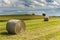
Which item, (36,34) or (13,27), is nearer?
(13,27)

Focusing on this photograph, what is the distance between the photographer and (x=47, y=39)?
14.3 m

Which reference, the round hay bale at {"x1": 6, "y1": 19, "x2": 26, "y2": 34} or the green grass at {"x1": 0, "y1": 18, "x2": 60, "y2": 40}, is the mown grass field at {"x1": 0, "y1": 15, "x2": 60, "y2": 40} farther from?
the round hay bale at {"x1": 6, "y1": 19, "x2": 26, "y2": 34}

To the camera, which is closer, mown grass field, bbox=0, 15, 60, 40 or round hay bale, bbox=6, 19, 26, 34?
mown grass field, bbox=0, 15, 60, 40

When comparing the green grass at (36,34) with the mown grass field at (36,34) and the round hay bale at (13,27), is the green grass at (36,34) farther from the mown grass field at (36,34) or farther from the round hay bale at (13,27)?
the round hay bale at (13,27)

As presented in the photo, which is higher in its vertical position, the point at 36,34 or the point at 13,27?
the point at 13,27

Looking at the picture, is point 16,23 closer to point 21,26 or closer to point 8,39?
point 21,26

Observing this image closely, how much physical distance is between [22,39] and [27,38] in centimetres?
65

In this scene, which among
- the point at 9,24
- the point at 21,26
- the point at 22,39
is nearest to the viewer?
the point at 22,39

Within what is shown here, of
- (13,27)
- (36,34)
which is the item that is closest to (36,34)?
(36,34)

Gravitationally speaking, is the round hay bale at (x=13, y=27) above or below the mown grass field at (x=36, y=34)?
above

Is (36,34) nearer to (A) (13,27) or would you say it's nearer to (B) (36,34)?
(B) (36,34)

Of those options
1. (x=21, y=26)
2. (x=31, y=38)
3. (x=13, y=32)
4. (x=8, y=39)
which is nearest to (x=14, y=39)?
(x=8, y=39)

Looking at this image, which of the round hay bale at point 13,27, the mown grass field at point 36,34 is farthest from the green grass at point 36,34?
the round hay bale at point 13,27

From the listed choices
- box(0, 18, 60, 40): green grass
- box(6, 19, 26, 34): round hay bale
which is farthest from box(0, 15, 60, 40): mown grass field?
box(6, 19, 26, 34): round hay bale
